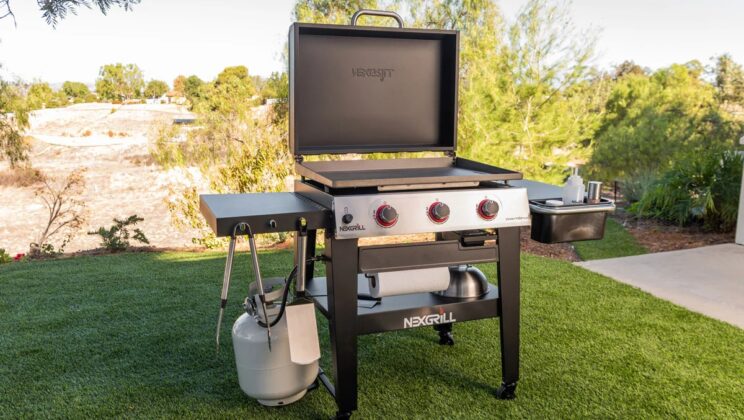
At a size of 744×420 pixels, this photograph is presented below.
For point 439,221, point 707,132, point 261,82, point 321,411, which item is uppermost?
point 261,82

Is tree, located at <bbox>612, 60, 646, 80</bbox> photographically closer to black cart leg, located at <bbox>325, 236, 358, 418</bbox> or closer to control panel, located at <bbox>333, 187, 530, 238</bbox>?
control panel, located at <bbox>333, 187, 530, 238</bbox>

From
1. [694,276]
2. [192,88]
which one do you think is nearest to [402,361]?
[694,276]

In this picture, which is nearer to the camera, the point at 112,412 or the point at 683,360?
the point at 112,412

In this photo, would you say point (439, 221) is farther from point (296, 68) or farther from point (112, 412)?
point (112, 412)

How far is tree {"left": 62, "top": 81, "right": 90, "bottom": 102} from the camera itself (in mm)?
7723

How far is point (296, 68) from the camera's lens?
2.17 meters

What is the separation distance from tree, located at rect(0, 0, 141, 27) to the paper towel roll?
2.77 m

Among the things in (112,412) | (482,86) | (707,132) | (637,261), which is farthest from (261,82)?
(707,132)

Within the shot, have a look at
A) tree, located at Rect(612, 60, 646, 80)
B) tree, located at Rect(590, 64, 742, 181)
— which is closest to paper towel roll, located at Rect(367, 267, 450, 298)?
tree, located at Rect(590, 64, 742, 181)

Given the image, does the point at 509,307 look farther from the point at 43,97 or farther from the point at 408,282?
the point at 43,97

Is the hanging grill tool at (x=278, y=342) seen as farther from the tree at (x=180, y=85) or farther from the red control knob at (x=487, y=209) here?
the tree at (x=180, y=85)

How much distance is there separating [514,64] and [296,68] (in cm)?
472

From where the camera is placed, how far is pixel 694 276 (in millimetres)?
4195

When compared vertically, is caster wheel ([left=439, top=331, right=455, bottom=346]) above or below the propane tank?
below
